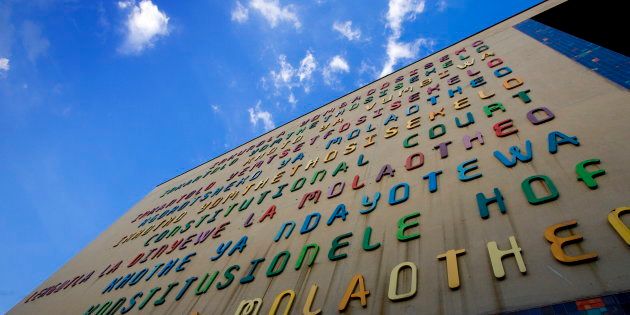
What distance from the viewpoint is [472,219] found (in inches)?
197

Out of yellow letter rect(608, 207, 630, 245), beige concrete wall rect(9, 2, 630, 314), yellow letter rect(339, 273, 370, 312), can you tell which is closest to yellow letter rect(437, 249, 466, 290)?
beige concrete wall rect(9, 2, 630, 314)

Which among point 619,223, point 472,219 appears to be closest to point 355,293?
point 472,219

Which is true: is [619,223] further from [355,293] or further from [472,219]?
[355,293]

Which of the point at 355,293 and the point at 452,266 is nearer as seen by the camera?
the point at 452,266

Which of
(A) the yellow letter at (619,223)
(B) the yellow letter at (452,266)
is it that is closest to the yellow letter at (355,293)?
(B) the yellow letter at (452,266)

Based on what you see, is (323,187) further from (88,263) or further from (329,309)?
(88,263)

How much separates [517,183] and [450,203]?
3.28 feet

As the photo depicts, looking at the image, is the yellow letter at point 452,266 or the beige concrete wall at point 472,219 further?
the yellow letter at point 452,266

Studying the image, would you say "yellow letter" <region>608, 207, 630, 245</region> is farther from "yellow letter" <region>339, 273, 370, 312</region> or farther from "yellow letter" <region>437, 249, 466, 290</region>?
"yellow letter" <region>339, 273, 370, 312</region>

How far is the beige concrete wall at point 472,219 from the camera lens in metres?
3.84

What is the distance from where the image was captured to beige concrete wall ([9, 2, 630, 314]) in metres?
3.84

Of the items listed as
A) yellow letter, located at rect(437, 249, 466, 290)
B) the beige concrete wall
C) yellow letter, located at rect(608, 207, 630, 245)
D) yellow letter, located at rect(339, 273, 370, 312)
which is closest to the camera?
yellow letter, located at rect(608, 207, 630, 245)

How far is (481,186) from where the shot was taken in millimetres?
5547

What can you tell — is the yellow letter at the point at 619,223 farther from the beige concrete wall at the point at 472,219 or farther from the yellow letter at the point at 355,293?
the yellow letter at the point at 355,293
